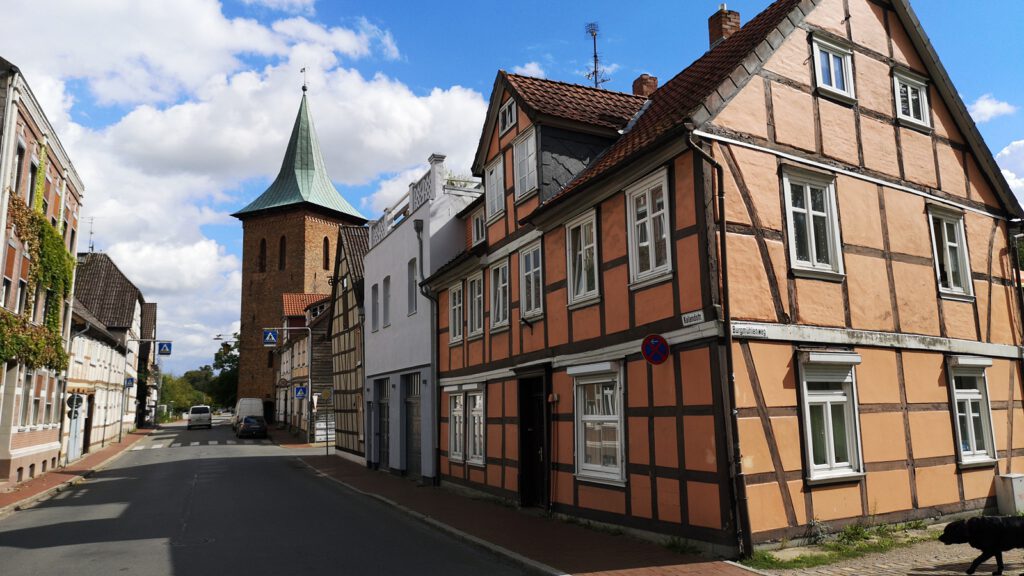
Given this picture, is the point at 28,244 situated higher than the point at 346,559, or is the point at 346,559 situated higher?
the point at 28,244

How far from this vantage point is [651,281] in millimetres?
10609

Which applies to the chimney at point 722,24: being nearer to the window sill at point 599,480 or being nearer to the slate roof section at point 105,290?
the window sill at point 599,480

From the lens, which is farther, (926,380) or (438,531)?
(438,531)

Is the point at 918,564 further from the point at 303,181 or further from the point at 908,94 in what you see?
the point at 303,181

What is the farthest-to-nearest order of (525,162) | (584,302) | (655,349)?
(525,162) → (584,302) → (655,349)

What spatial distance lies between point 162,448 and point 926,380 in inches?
1447

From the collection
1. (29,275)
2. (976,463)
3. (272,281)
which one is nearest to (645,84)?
(976,463)

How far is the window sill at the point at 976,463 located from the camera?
11.5 m

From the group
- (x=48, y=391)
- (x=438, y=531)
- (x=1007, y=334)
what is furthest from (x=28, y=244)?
(x=1007, y=334)

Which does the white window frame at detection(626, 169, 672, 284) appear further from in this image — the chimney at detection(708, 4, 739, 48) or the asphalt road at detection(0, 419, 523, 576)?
the chimney at detection(708, 4, 739, 48)

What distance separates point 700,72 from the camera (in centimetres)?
1299

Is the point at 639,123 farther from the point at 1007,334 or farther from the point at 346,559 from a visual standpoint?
the point at 346,559

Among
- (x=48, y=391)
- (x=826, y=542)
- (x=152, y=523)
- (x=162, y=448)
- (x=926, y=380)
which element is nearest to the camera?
(x=826, y=542)

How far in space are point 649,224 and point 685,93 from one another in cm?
287
